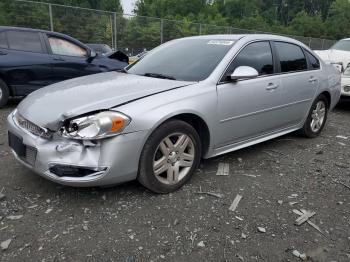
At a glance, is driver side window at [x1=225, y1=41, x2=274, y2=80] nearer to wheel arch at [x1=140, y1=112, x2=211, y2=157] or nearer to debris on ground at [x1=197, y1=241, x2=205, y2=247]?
wheel arch at [x1=140, y1=112, x2=211, y2=157]

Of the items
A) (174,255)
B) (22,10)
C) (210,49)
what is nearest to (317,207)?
(174,255)

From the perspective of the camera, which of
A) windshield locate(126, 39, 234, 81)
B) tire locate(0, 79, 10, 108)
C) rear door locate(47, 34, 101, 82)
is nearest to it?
windshield locate(126, 39, 234, 81)

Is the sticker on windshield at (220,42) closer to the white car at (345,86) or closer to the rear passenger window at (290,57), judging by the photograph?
the rear passenger window at (290,57)

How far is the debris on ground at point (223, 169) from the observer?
398cm

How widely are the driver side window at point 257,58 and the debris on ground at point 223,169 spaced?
1045mm

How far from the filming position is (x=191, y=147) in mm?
3584

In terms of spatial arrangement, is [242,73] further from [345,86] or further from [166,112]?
[345,86]

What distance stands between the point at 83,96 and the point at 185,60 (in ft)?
4.34

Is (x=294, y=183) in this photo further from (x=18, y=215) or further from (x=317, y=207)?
(x=18, y=215)

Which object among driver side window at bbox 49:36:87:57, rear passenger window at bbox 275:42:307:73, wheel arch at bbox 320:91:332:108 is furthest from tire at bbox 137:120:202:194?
driver side window at bbox 49:36:87:57

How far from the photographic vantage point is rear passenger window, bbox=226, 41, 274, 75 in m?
4.02

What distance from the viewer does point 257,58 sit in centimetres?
432

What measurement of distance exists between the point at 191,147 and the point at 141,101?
0.74m

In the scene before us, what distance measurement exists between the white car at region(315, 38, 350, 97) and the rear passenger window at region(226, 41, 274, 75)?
3799 millimetres
